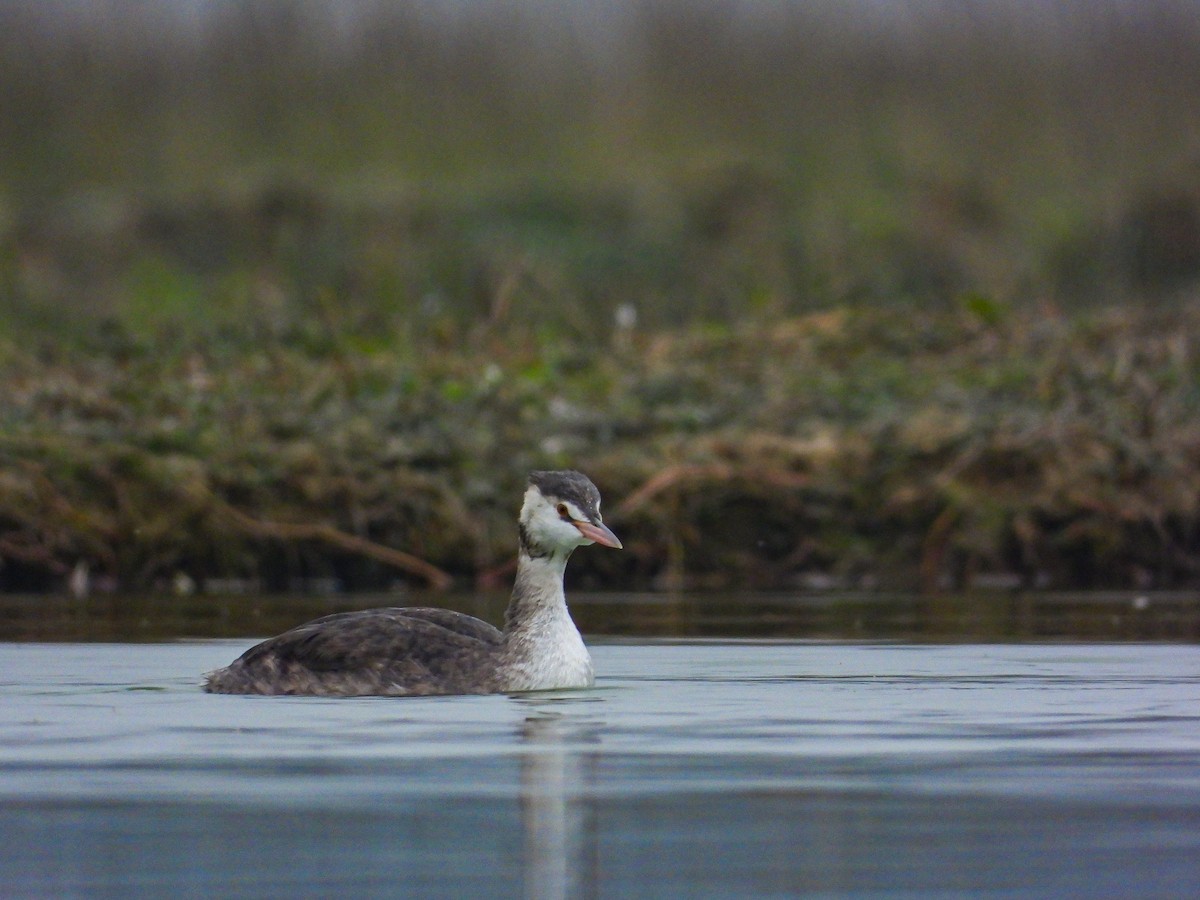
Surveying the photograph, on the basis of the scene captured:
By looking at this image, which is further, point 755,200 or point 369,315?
point 755,200

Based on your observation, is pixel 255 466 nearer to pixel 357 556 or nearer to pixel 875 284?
pixel 357 556

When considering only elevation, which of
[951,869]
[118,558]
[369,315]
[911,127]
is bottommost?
[951,869]

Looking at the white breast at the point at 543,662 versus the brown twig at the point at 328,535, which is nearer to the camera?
the white breast at the point at 543,662

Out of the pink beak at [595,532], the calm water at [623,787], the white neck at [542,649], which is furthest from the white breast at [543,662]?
the pink beak at [595,532]

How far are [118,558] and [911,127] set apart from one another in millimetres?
10822

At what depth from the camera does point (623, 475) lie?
17.3m

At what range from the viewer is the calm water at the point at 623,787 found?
536cm

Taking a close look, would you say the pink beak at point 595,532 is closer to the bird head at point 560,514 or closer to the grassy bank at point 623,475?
the bird head at point 560,514

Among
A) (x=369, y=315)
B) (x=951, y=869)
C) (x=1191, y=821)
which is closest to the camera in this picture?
(x=951, y=869)

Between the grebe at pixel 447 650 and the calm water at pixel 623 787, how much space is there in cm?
18

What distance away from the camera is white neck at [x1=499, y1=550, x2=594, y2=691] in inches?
371

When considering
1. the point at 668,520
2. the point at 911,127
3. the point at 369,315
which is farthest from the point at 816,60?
the point at 668,520

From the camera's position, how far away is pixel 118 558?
16.7 metres

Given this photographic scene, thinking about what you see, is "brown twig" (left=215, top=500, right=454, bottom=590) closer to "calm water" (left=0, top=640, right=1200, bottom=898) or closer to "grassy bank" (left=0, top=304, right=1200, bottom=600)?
"grassy bank" (left=0, top=304, right=1200, bottom=600)
